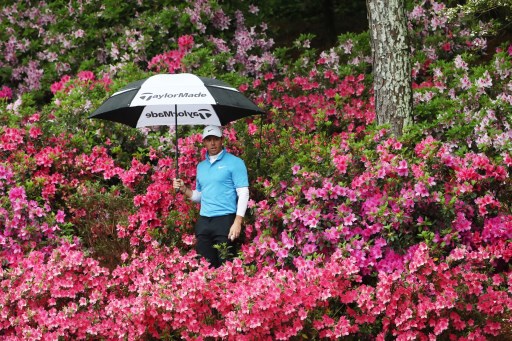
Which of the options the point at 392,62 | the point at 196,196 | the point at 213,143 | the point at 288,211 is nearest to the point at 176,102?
the point at 213,143

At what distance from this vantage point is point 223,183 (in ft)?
19.5

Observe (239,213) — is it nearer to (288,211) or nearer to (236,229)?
(236,229)

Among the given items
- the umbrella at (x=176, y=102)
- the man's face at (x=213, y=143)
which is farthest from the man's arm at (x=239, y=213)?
the umbrella at (x=176, y=102)

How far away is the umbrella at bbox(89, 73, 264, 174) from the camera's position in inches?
223

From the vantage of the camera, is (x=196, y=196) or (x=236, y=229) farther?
(x=196, y=196)

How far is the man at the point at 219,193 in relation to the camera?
5.91 meters

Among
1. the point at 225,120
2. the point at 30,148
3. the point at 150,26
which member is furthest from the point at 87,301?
the point at 150,26

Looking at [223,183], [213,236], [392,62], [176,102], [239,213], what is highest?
[392,62]

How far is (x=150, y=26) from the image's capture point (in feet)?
33.4

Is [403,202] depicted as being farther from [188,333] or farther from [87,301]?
[87,301]

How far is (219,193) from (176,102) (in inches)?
34.7

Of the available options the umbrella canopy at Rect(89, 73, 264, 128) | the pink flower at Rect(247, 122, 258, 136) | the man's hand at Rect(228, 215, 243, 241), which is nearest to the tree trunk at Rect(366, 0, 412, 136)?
the pink flower at Rect(247, 122, 258, 136)

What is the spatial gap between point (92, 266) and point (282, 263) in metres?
1.58

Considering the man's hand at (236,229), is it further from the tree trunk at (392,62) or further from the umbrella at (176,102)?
the tree trunk at (392,62)
